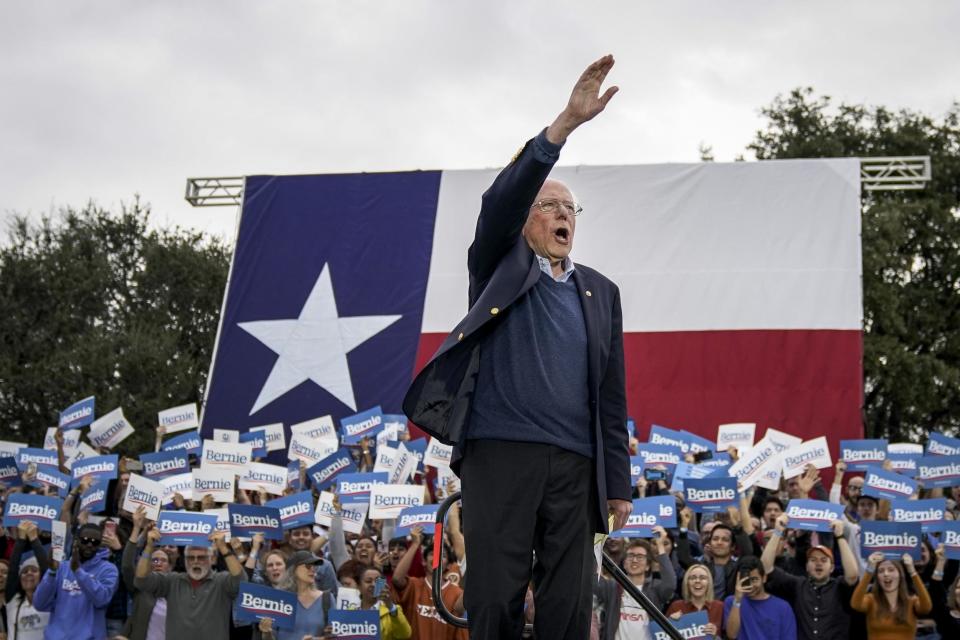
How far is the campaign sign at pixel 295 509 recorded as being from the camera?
8.84 m

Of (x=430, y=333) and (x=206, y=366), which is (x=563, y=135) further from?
(x=206, y=366)

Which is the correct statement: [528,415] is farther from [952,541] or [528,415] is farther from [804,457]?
[804,457]

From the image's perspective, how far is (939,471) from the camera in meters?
9.59

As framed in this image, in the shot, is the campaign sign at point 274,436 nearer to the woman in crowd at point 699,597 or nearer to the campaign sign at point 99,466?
the campaign sign at point 99,466

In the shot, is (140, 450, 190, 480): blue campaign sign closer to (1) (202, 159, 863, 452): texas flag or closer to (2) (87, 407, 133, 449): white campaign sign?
(2) (87, 407, 133, 449): white campaign sign

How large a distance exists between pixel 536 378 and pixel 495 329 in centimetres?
16

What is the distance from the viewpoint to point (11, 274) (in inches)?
1061

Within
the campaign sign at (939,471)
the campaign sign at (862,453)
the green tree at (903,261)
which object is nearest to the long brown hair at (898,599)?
the campaign sign at (939,471)

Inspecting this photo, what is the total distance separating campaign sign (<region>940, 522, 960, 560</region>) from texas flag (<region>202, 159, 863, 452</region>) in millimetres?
5495

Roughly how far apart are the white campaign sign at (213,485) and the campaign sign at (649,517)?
124 inches

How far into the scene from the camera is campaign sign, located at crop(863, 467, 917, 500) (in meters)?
8.97

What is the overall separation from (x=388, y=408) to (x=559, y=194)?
1118cm

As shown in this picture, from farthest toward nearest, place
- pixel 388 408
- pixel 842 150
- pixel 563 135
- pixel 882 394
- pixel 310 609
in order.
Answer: pixel 842 150 → pixel 882 394 → pixel 388 408 → pixel 310 609 → pixel 563 135

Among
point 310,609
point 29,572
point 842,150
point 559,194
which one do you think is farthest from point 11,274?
point 559,194
